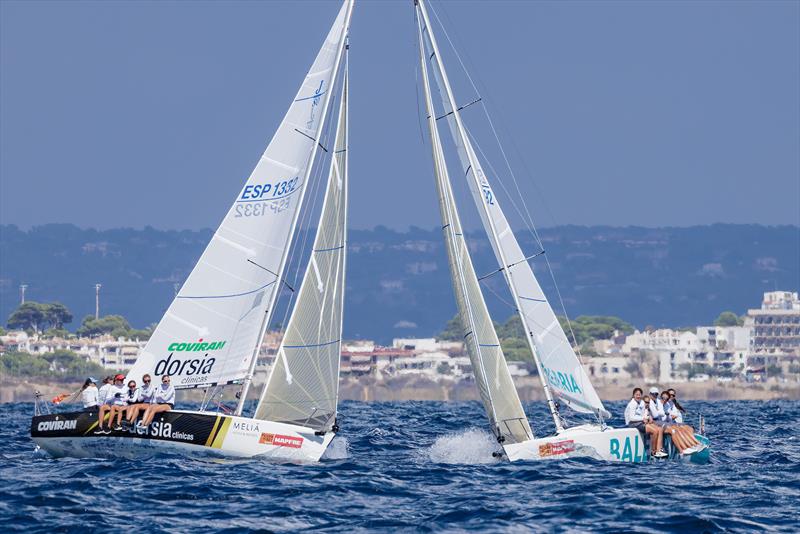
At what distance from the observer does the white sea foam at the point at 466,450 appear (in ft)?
102

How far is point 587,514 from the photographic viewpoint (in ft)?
73.4

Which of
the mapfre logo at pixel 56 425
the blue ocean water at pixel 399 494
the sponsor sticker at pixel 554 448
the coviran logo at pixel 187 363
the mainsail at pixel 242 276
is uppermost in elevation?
the mainsail at pixel 242 276

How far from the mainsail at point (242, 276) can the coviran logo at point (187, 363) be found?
2cm

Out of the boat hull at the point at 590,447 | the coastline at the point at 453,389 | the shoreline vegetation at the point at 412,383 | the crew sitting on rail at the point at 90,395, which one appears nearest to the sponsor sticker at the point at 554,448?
the boat hull at the point at 590,447

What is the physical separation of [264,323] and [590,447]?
23.8 ft

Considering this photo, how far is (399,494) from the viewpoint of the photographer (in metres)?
24.9

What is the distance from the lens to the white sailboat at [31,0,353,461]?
28969mm

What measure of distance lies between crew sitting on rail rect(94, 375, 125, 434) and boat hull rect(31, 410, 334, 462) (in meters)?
0.10

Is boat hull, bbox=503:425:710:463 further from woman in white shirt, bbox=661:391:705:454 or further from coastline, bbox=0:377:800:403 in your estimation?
coastline, bbox=0:377:800:403

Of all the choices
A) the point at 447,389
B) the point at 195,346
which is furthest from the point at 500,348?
the point at 447,389

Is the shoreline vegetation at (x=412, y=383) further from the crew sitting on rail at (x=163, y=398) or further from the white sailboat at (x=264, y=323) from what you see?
the crew sitting on rail at (x=163, y=398)

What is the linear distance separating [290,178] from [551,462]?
817cm

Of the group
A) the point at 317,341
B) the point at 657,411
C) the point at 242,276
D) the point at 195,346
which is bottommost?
the point at 657,411

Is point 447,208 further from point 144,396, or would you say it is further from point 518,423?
point 144,396
